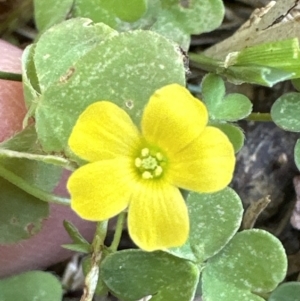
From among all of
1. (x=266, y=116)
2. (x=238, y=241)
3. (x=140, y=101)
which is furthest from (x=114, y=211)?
(x=266, y=116)

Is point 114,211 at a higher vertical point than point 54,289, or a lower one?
higher

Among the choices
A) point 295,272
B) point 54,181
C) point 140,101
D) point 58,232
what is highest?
point 140,101

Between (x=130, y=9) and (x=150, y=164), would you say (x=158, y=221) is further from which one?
(x=130, y=9)

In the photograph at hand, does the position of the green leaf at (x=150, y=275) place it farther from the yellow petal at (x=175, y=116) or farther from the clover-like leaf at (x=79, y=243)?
the yellow petal at (x=175, y=116)

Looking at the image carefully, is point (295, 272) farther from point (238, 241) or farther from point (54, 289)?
point (54, 289)

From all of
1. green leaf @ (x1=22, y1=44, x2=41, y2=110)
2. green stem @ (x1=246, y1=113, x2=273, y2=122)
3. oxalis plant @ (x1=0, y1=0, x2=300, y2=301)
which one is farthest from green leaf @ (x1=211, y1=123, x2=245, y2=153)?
green leaf @ (x1=22, y1=44, x2=41, y2=110)

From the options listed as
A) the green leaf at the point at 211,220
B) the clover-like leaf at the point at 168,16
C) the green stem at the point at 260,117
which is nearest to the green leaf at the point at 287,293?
the green leaf at the point at 211,220

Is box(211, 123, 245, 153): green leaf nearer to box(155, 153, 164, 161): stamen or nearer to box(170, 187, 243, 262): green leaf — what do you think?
box(170, 187, 243, 262): green leaf

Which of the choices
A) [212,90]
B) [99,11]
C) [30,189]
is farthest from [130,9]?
[30,189]
